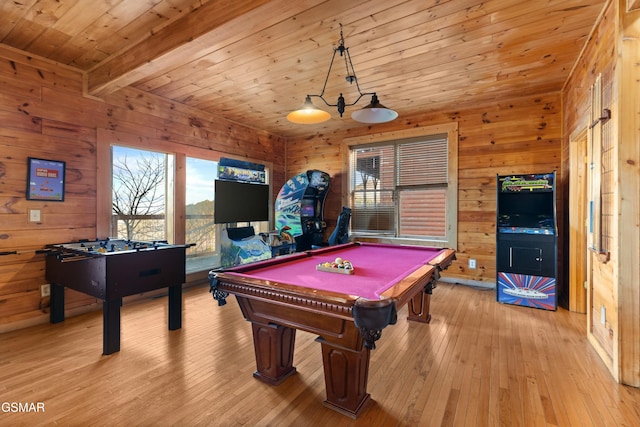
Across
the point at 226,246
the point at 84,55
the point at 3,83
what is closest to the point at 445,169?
the point at 226,246

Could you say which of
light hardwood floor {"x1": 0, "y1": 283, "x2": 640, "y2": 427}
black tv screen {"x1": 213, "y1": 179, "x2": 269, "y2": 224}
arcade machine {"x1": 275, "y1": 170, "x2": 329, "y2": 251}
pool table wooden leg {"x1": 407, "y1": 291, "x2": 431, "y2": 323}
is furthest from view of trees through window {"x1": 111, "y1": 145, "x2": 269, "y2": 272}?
pool table wooden leg {"x1": 407, "y1": 291, "x2": 431, "y2": 323}

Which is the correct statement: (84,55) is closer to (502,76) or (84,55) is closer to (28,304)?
A: (28,304)

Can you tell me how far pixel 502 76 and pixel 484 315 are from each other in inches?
105

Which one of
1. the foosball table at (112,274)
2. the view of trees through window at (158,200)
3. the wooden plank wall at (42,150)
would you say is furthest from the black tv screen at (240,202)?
the foosball table at (112,274)

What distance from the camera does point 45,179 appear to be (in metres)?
3.04

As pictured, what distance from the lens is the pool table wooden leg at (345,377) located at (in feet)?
5.50

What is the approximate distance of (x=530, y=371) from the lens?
2160 mm

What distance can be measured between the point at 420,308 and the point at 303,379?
1.54 meters

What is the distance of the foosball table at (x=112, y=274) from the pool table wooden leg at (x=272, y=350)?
1.26m

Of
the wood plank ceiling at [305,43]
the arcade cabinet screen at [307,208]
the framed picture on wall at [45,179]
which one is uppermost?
the wood plank ceiling at [305,43]

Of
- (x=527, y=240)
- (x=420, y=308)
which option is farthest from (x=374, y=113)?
(x=527, y=240)

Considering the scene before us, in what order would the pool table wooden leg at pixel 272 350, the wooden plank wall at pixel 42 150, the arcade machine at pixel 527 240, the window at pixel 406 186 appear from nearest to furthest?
1. the pool table wooden leg at pixel 272 350
2. the wooden plank wall at pixel 42 150
3. the arcade machine at pixel 527 240
4. the window at pixel 406 186

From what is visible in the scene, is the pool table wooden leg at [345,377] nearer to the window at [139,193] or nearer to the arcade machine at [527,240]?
the arcade machine at [527,240]

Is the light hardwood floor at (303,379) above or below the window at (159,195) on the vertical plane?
below
